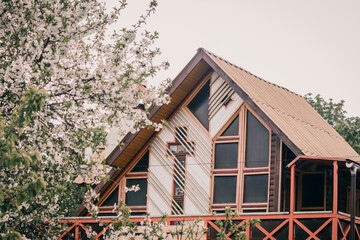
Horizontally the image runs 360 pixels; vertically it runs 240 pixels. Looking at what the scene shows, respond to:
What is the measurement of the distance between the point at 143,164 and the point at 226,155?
2.89m

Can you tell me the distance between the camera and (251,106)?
17719 mm

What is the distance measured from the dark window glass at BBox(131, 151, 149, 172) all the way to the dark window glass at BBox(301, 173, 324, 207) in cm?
491

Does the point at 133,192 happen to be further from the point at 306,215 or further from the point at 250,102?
the point at 306,215

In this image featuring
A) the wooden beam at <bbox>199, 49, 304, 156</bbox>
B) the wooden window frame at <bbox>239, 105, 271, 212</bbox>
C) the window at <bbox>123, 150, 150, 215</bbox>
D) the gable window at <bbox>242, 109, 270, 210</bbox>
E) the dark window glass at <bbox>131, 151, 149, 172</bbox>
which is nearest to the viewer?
the wooden beam at <bbox>199, 49, 304, 156</bbox>

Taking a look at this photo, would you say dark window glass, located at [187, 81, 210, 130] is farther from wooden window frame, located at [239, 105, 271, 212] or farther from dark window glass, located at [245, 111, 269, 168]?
dark window glass, located at [245, 111, 269, 168]

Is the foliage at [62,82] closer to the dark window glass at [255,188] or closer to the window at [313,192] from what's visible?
the dark window glass at [255,188]

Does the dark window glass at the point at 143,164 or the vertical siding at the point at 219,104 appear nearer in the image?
the vertical siding at the point at 219,104

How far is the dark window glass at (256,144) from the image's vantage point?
59.3 ft

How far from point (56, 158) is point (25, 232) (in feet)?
7.98

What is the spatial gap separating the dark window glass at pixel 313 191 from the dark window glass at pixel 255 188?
6.85 feet

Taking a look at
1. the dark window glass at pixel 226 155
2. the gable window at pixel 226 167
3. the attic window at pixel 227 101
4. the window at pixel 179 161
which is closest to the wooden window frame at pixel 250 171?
the gable window at pixel 226 167

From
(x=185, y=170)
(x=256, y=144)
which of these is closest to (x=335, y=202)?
(x=256, y=144)

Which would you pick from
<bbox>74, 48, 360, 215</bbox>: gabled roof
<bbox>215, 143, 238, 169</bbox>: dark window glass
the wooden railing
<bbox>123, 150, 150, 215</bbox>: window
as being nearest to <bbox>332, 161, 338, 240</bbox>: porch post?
the wooden railing

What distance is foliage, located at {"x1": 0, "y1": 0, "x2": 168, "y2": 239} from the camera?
10570mm
